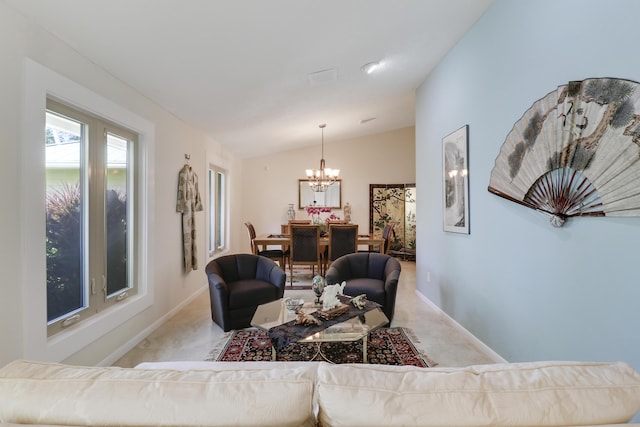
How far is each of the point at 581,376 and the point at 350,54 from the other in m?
3.01

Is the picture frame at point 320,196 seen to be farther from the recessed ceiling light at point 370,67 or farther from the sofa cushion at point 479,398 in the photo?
the sofa cushion at point 479,398

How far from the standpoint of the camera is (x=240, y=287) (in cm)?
320

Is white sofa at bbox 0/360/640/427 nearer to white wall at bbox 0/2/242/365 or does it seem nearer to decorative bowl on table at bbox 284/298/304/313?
white wall at bbox 0/2/242/365

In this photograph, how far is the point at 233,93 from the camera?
10.7 ft

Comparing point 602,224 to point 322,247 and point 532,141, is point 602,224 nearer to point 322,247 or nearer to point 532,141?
point 532,141

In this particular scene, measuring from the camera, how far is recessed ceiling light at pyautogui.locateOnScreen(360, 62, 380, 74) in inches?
132

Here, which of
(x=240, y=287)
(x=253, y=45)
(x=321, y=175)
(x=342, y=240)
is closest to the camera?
(x=253, y=45)

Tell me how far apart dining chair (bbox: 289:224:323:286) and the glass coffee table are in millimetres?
2248

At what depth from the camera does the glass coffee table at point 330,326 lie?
215 centimetres

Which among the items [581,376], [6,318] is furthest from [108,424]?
[6,318]

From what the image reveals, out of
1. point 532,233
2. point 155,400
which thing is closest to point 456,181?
point 532,233

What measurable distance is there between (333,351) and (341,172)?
531cm

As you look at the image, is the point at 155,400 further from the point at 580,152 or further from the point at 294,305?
the point at 580,152

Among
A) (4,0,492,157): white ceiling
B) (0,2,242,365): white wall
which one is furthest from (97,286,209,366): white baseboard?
(4,0,492,157): white ceiling
